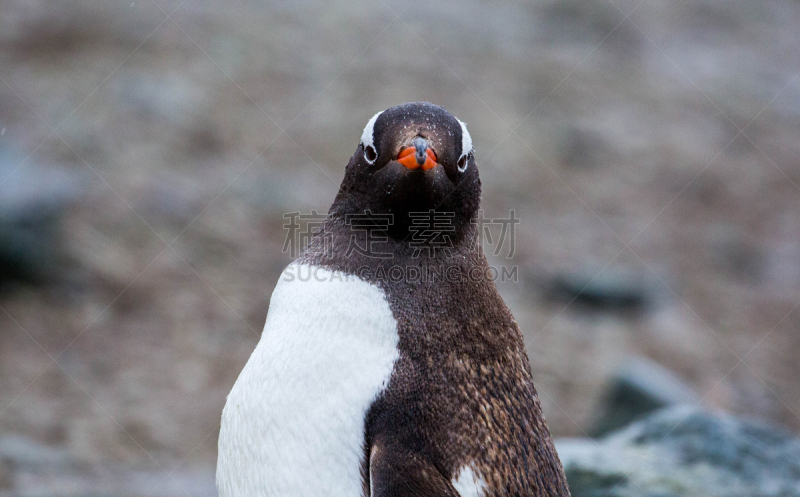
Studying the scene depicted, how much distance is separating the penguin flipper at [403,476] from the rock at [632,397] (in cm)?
364

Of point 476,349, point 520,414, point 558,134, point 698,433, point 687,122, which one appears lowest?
point 520,414

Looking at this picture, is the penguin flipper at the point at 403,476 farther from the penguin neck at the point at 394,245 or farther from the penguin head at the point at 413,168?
the penguin head at the point at 413,168

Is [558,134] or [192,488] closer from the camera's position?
[192,488]

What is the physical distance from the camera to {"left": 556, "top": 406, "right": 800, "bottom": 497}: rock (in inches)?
156

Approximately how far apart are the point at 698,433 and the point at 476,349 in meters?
2.32

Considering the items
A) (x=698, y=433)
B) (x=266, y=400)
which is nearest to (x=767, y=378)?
(x=698, y=433)

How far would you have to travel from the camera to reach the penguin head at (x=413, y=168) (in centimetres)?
265

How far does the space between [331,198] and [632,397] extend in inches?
164

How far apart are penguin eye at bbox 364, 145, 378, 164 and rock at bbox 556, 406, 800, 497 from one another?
6.93ft

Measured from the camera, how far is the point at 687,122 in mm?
12484

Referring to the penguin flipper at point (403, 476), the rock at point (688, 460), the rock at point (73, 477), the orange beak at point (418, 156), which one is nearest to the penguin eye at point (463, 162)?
the orange beak at point (418, 156)

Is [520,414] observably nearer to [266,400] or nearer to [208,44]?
[266,400]

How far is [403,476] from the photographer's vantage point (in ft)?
7.65

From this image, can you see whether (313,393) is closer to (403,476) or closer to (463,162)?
(403,476)
